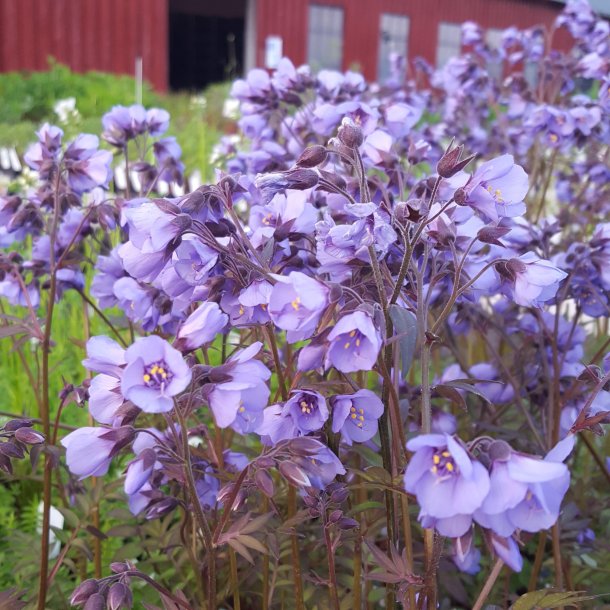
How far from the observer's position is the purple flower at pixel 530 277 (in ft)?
3.62

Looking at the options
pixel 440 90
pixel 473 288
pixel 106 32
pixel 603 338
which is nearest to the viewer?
pixel 473 288

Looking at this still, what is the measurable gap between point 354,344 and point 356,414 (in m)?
0.19

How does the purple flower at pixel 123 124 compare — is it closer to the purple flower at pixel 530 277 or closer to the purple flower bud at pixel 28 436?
the purple flower bud at pixel 28 436

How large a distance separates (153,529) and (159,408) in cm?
89

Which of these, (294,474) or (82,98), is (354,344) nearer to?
(294,474)

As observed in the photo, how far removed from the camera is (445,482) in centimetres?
90

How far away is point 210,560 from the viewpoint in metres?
1.13

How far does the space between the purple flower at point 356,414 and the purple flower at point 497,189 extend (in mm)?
329

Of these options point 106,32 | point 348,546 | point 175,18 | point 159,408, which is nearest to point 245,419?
point 159,408

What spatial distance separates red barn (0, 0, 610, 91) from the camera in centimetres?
1264

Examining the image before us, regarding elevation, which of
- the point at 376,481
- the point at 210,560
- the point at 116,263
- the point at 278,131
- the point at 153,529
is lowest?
the point at 153,529

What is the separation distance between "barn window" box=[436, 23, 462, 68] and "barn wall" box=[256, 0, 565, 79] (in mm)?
135

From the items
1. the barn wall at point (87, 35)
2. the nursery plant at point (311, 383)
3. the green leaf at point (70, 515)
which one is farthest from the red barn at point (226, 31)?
the green leaf at point (70, 515)

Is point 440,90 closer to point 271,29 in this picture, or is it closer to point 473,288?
point 473,288
